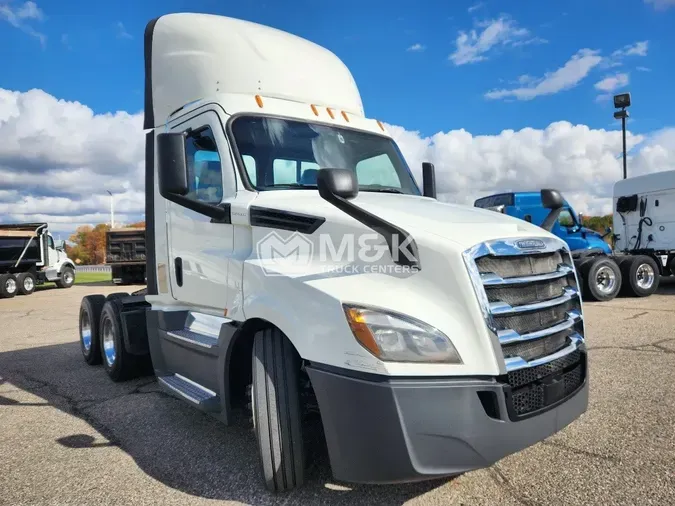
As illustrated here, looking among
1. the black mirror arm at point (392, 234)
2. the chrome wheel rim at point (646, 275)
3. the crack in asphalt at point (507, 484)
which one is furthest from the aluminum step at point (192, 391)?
the chrome wheel rim at point (646, 275)

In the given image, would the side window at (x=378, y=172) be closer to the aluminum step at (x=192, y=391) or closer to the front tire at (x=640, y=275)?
the aluminum step at (x=192, y=391)

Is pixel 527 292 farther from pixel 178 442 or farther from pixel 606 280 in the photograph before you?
pixel 606 280

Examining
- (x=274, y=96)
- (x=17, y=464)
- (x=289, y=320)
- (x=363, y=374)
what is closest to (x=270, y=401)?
(x=289, y=320)

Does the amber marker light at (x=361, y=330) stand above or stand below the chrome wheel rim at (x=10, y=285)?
above

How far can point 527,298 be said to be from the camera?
2.78 m

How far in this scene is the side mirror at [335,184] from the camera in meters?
2.59

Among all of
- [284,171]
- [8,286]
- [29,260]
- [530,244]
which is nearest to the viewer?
[530,244]

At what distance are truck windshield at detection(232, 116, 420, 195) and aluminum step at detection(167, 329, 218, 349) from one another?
115 centimetres

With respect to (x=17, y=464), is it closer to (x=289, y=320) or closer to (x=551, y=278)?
(x=289, y=320)

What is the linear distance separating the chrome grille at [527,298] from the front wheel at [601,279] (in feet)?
30.1

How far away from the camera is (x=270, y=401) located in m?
2.80

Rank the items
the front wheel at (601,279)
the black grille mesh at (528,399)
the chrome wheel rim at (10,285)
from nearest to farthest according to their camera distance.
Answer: the black grille mesh at (528,399), the front wheel at (601,279), the chrome wheel rim at (10,285)

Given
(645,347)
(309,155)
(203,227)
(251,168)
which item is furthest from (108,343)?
(645,347)

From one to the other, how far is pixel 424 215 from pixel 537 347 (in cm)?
100
